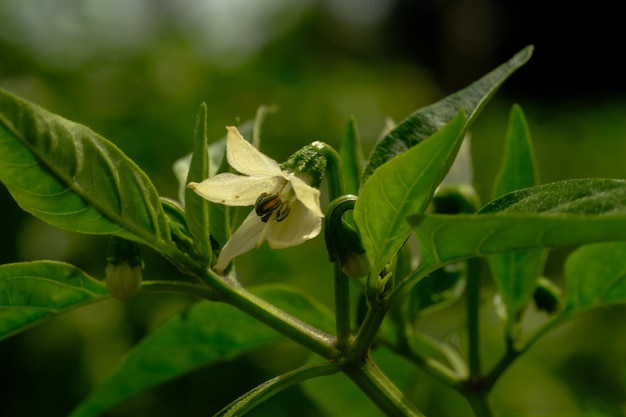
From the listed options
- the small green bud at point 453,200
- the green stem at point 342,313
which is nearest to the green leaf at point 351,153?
the small green bud at point 453,200

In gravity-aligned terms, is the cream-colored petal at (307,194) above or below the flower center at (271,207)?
above

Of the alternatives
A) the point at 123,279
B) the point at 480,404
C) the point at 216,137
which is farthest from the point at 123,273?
the point at 216,137

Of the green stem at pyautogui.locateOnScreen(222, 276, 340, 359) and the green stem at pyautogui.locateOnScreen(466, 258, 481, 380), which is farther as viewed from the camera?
the green stem at pyautogui.locateOnScreen(466, 258, 481, 380)

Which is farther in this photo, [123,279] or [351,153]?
[351,153]

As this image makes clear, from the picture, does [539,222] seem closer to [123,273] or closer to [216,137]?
[123,273]

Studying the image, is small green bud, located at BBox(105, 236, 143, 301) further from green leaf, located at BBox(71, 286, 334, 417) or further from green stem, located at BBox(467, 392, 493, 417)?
green stem, located at BBox(467, 392, 493, 417)

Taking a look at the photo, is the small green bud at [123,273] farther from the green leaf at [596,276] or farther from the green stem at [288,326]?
the green leaf at [596,276]

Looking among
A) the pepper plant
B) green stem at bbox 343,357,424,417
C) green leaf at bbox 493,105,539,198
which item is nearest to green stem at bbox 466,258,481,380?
the pepper plant
